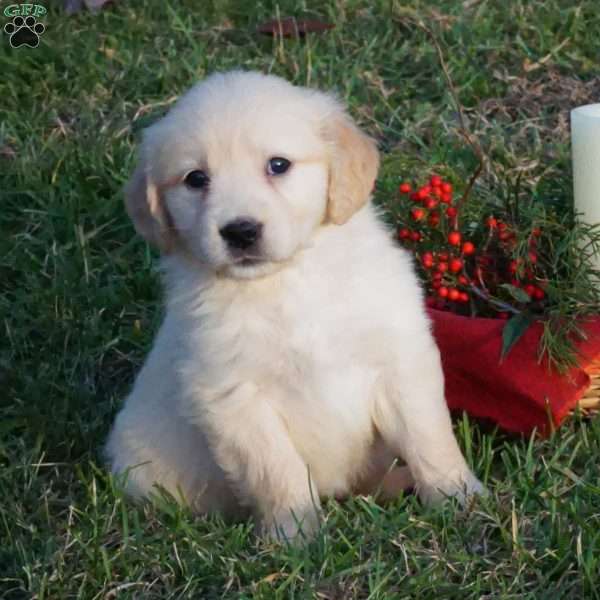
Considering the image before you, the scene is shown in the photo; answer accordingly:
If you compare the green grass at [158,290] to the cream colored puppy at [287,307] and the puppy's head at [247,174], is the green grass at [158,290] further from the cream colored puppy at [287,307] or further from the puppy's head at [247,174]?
the puppy's head at [247,174]

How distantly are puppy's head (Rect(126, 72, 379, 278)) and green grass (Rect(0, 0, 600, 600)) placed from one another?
30.9 inches

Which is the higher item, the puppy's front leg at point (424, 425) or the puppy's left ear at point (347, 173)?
the puppy's left ear at point (347, 173)

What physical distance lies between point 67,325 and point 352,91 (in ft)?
5.95

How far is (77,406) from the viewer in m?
4.34

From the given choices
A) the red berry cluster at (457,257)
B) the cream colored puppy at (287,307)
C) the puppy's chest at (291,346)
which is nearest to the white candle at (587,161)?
the red berry cluster at (457,257)

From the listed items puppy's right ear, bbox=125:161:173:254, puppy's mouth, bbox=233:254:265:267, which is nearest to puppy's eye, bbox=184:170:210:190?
puppy's right ear, bbox=125:161:173:254

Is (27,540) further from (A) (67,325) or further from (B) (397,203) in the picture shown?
(B) (397,203)

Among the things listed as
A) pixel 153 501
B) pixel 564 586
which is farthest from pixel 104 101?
pixel 564 586

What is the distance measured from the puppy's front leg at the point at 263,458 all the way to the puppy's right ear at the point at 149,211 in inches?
18.1

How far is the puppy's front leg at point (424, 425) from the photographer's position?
11.1ft

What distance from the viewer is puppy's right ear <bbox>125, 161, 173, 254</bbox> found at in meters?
3.37

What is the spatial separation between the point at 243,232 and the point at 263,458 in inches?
25.2

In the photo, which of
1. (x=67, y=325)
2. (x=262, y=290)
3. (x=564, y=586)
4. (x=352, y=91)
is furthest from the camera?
(x=352, y=91)

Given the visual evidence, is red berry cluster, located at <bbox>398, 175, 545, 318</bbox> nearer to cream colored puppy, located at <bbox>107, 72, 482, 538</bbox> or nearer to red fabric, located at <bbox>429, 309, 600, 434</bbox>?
red fabric, located at <bbox>429, 309, 600, 434</bbox>
